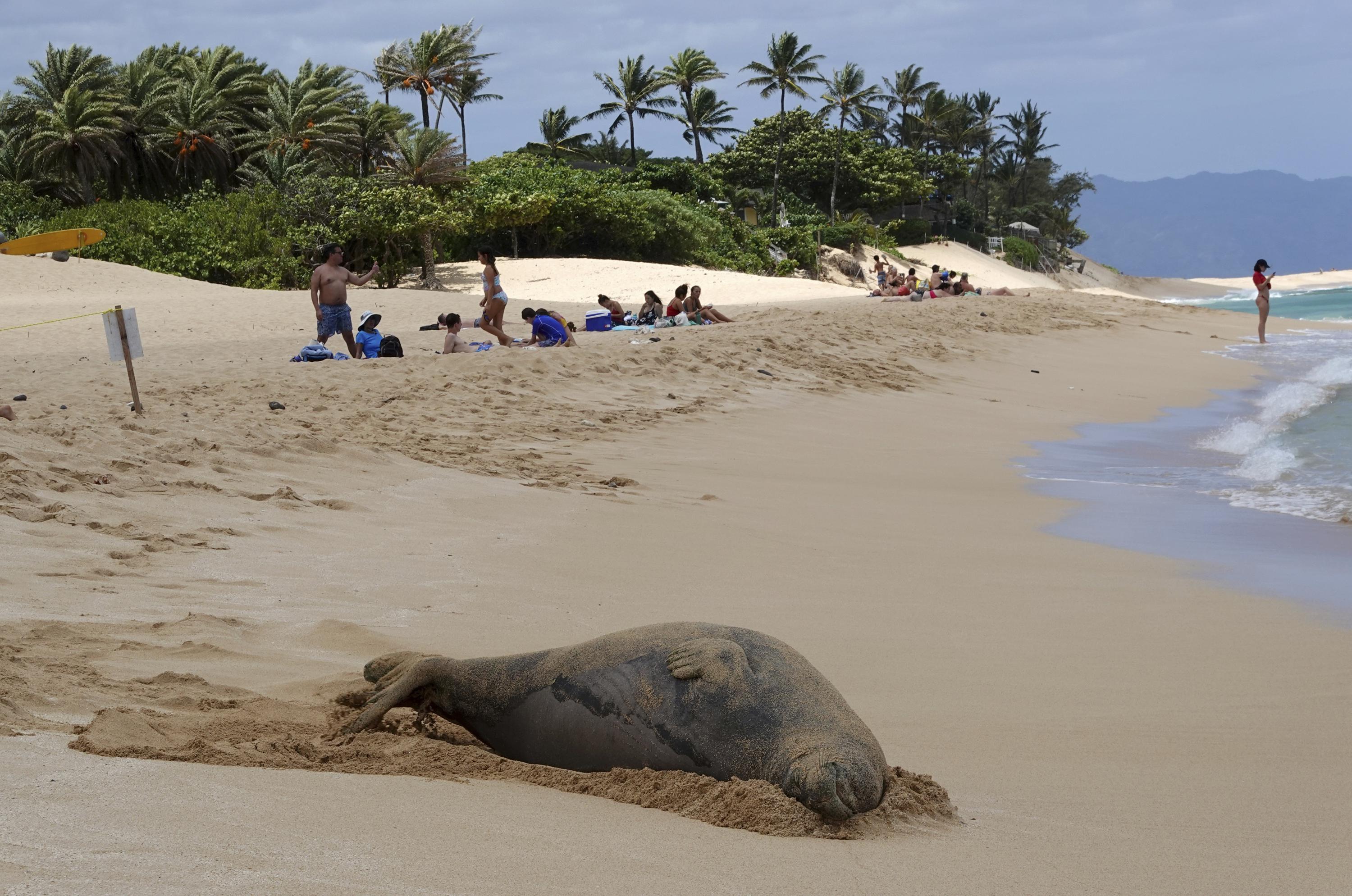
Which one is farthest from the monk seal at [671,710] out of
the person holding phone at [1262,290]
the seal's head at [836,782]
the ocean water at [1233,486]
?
→ the person holding phone at [1262,290]

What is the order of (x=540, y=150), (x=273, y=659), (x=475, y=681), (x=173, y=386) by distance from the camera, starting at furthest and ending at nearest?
(x=540, y=150) < (x=173, y=386) < (x=273, y=659) < (x=475, y=681)

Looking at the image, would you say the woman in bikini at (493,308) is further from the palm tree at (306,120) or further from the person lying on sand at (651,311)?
the palm tree at (306,120)

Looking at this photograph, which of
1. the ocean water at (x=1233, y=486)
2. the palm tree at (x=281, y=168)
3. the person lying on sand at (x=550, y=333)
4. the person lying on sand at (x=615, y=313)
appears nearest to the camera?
the ocean water at (x=1233, y=486)

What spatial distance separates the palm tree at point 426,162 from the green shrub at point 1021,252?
3996cm

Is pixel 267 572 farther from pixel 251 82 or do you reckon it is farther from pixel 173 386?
pixel 251 82

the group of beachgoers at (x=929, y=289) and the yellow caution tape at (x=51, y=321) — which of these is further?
Result: the group of beachgoers at (x=929, y=289)

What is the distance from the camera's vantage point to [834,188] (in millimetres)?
52250

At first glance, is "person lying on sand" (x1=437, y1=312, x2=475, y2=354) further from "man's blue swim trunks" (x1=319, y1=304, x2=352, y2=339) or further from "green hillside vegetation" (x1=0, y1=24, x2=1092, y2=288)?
"green hillside vegetation" (x1=0, y1=24, x2=1092, y2=288)

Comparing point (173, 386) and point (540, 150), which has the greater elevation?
point (540, 150)

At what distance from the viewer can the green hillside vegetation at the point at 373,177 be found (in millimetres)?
28234

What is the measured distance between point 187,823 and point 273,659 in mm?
1464

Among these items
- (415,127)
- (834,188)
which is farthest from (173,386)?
(834,188)

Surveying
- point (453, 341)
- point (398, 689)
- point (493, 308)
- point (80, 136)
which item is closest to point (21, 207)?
point (80, 136)

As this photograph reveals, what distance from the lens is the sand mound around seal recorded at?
2473 millimetres
